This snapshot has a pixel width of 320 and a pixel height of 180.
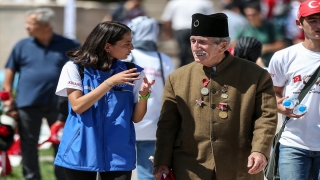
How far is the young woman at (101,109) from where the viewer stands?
534cm

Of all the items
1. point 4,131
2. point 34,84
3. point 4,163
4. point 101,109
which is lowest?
Answer: point 4,163

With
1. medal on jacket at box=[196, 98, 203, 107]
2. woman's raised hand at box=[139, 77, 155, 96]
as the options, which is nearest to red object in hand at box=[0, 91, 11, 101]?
woman's raised hand at box=[139, 77, 155, 96]

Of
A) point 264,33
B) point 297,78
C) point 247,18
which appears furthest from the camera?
point 247,18

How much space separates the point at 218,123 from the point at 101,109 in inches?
31.7

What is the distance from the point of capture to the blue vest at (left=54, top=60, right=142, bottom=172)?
17.5ft

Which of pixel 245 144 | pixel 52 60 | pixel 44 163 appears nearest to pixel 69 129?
pixel 245 144

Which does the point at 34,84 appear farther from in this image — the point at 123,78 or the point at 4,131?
the point at 123,78

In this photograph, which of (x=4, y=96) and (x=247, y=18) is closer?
(x=4, y=96)

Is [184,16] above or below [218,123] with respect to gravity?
below

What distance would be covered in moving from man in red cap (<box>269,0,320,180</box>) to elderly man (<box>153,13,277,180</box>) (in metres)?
0.37

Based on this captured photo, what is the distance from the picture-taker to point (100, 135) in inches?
211

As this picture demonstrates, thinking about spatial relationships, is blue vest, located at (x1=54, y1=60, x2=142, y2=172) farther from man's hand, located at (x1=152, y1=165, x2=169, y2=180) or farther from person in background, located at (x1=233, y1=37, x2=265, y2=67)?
person in background, located at (x1=233, y1=37, x2=265, y2=67)

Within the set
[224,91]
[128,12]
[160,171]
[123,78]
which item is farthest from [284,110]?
[128,12]

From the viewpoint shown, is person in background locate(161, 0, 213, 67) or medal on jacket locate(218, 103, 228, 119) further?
person in background locate(161, 0, 213, 67)
